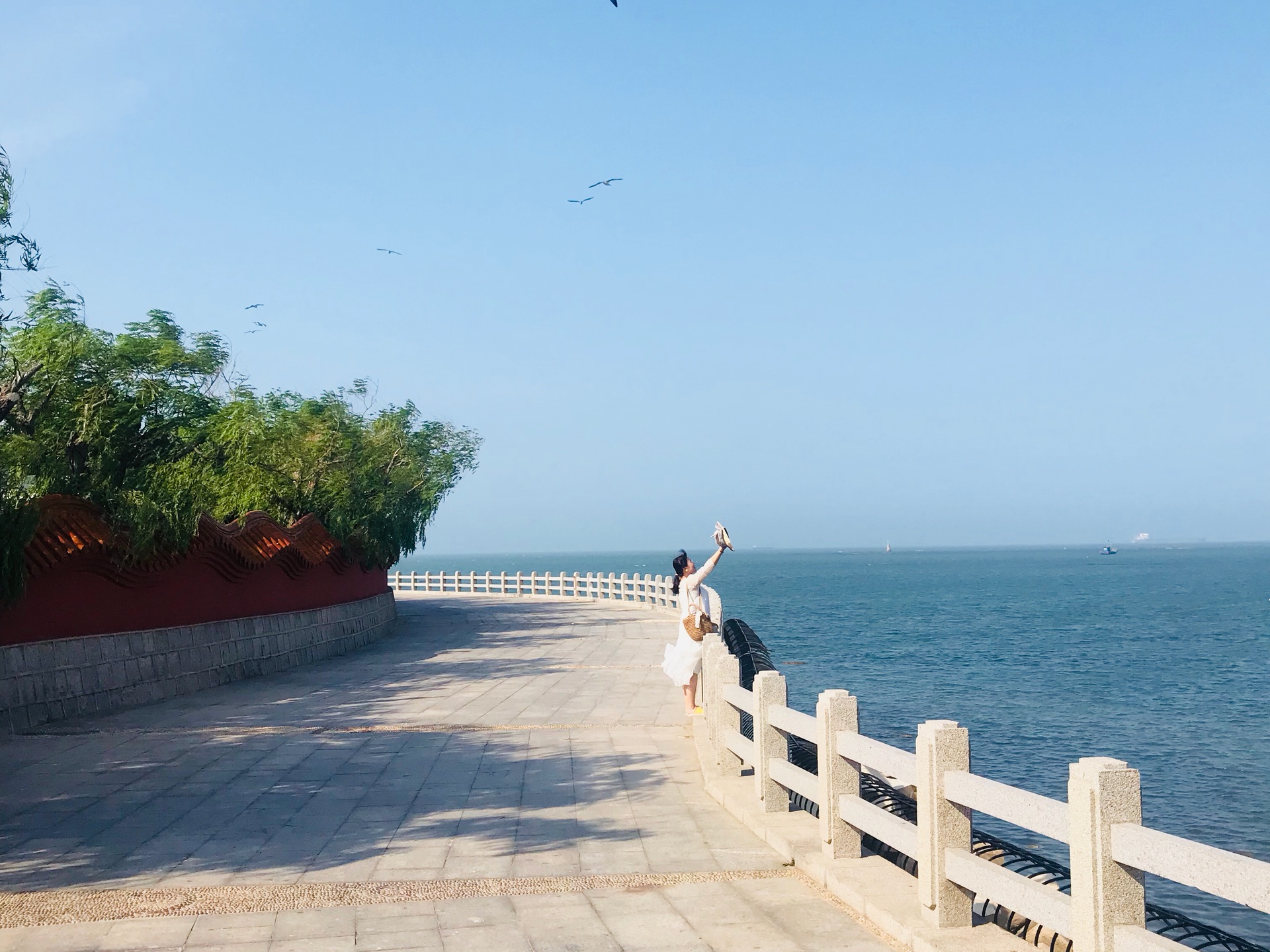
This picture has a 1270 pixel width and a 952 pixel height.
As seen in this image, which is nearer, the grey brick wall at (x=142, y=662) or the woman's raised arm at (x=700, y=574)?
the woman's raised arm at (x=700, y=574)

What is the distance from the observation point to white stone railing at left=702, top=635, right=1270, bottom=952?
12.9 ft

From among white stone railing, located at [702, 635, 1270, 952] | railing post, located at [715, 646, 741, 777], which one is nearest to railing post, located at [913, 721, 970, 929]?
white stone railing, located at [702, 635, 1270, 952]

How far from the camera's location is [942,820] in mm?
5320

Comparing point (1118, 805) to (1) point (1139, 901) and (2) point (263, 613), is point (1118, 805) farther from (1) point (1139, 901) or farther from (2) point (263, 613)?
(2) point (263, 613)

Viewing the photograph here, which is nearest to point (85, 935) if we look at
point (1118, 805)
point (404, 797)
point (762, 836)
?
point (404, 797)

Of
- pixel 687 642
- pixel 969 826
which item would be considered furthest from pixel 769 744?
pixel 687 642

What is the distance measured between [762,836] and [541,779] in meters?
2.58

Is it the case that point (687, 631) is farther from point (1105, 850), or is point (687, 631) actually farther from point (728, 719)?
point (1105, 850)

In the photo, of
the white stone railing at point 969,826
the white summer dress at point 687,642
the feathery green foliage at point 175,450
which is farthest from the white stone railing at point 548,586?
the white stone railing at point 969,826

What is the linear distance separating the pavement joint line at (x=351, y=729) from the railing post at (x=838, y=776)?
19.8 ft

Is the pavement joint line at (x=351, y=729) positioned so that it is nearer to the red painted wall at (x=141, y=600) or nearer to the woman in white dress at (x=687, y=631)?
the woman in white dress at (x=687, y=631)

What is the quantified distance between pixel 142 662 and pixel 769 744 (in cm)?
1045

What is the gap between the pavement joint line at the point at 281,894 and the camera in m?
5.88

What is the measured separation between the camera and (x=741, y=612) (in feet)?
214
